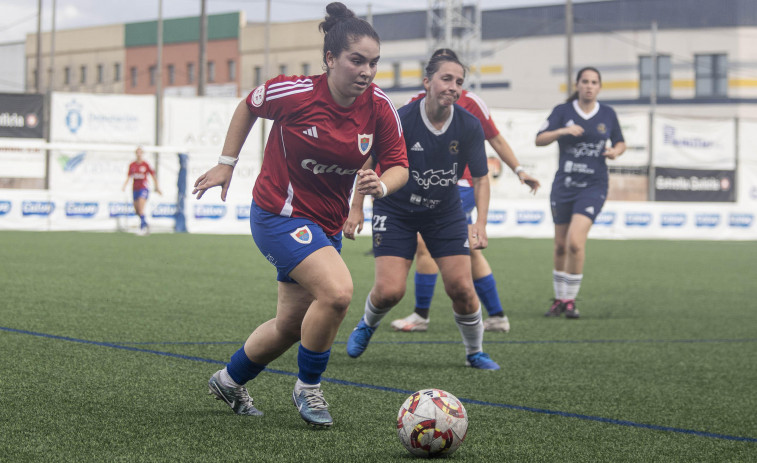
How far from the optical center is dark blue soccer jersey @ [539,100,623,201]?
30.3 ft

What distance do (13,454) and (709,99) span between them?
48.4 metres

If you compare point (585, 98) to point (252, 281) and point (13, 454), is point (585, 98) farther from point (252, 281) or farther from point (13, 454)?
point (13, 454)

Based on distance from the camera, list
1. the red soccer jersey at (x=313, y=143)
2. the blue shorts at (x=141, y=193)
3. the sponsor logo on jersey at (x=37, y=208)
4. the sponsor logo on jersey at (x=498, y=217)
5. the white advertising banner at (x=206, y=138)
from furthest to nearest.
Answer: the sponsor logo on jersey at (x=498, y=217) < the white advertising banner at (x=206, y=138) < the sponsor logo on jersey at (x=37, y=208) < the blue shorts at (x=141, y=193) < the red soccer jersey at (x=313, y=143)

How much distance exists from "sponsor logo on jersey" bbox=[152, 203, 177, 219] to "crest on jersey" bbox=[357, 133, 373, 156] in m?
19.6

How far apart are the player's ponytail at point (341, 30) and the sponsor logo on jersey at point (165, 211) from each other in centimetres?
1953

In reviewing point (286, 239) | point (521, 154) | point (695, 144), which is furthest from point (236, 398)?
point (695, 144)

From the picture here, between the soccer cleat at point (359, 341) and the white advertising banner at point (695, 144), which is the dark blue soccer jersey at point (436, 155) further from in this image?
the white advertising banner at point (695, 144)

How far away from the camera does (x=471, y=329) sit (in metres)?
6.19

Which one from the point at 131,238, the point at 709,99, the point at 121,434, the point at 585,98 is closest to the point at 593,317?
the point at 585,98

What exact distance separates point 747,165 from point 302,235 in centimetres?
2612

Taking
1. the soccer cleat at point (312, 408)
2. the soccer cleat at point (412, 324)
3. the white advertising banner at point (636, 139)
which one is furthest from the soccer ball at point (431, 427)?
the white advertising banner at point (636, 139)

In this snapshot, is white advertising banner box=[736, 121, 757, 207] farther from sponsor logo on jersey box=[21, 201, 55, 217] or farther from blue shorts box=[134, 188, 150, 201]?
sponsor logo on jersey box=[21, 201, 55, 217]

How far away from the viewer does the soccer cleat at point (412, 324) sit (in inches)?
315

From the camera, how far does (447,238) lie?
6129mm
